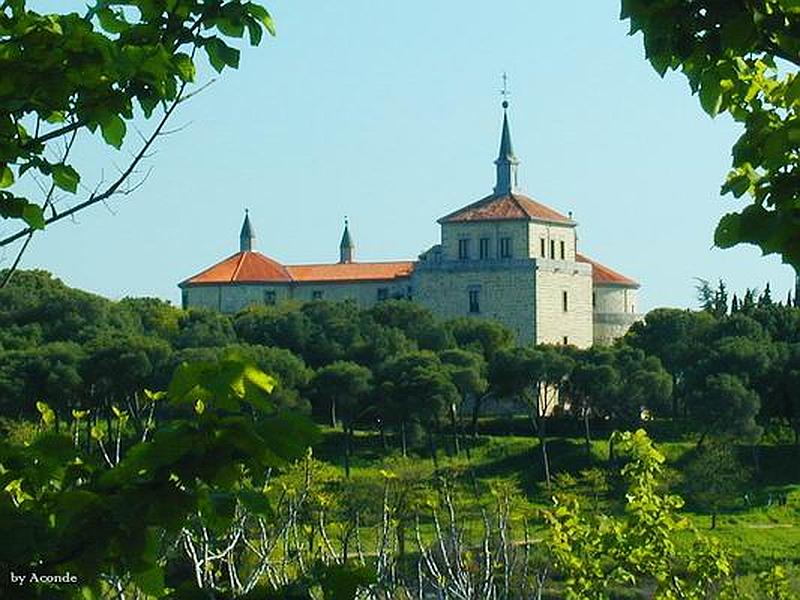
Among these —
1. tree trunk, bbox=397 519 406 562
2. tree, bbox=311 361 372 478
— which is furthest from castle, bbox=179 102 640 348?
tree trunk, bbox=397 519 406 562

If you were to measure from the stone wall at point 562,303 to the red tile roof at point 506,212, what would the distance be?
2.13 meters

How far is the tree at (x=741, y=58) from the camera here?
Answer: 355cm

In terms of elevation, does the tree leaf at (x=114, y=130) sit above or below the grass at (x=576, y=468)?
above

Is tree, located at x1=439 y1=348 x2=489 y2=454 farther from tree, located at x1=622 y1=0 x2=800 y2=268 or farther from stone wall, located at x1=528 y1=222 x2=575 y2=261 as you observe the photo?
tree, located at x1=622 y1=0 x2=800 y2=268

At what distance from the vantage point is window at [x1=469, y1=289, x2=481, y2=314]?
263 feet

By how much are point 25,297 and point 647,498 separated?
5883 centimetres

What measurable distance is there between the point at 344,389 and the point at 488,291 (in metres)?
28.8

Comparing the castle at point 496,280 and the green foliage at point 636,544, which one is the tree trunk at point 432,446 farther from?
the green foliage at point 636,544

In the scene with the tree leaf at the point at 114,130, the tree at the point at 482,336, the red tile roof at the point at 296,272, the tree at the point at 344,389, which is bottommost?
the tree leaf at the point at 114,130

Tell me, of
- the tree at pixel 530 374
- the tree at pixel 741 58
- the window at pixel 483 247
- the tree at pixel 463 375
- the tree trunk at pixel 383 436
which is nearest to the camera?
the tree at pixel 741 58

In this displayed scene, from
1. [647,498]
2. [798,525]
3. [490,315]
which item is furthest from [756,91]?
[490,315]

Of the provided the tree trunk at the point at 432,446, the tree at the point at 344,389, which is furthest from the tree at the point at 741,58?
the tree at the point at 344,389

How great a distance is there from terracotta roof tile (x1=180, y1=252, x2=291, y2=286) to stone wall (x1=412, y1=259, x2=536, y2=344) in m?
10.3

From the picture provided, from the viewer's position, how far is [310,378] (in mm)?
54281
